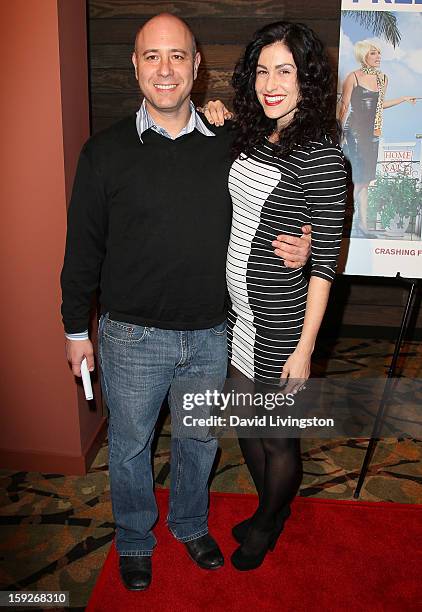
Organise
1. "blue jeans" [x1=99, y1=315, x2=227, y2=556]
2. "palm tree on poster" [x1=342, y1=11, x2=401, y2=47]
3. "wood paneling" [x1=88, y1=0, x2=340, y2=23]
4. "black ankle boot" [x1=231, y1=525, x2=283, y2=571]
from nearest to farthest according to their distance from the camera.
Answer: "blue jeans" [x1=99, y1=315, x2=227, y2=556] → "black ankle boot" [x1=231, y1=525, x2=283, y2=571] → "palm tree on poster" [x1=342, y1=11, x2=401, y2=47] → "wood paneling" [x1=88, y1=0, x2=340, y2=23]

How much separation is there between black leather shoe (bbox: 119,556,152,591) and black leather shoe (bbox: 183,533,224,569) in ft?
0.53

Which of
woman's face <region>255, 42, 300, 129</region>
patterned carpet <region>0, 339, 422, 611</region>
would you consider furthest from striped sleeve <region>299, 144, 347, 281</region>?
patterned carpet <region>0, 339, 422, 611</region>

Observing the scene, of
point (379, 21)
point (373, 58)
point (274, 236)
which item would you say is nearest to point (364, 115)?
point (373, 58)

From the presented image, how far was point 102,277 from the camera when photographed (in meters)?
1.96

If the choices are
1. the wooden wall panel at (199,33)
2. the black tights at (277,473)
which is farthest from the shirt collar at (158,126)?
the wooden wall panel at (199,33)

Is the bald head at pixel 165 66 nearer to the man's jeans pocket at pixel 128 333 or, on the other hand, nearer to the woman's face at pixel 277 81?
the woman's face at pixel 277 81

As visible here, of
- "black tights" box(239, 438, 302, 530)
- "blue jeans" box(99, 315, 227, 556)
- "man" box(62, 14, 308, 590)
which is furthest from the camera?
"black tights" box(239, 438, 302, 530)

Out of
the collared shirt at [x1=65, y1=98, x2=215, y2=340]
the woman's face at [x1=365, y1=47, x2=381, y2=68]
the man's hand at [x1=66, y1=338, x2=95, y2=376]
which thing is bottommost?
the man's hand at [x1=66, y1=338, x2=95, y2=376]

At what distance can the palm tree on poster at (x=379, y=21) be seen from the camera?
266cm

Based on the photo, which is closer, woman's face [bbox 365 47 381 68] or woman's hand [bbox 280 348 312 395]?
woman's hand [bbox 280 348 312 395]

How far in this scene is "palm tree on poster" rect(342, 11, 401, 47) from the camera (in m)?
2.66

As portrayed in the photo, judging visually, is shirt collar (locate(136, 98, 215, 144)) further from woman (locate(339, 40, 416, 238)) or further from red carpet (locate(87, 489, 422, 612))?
red carpet (locate(87, 489, 422, 612))

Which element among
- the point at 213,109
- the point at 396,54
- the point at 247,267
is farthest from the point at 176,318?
the point at 396,54

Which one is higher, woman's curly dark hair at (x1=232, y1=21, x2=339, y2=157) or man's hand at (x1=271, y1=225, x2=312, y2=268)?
woman's curly dark hair at (x1=232, y1=21, x2=339, y2=157)
